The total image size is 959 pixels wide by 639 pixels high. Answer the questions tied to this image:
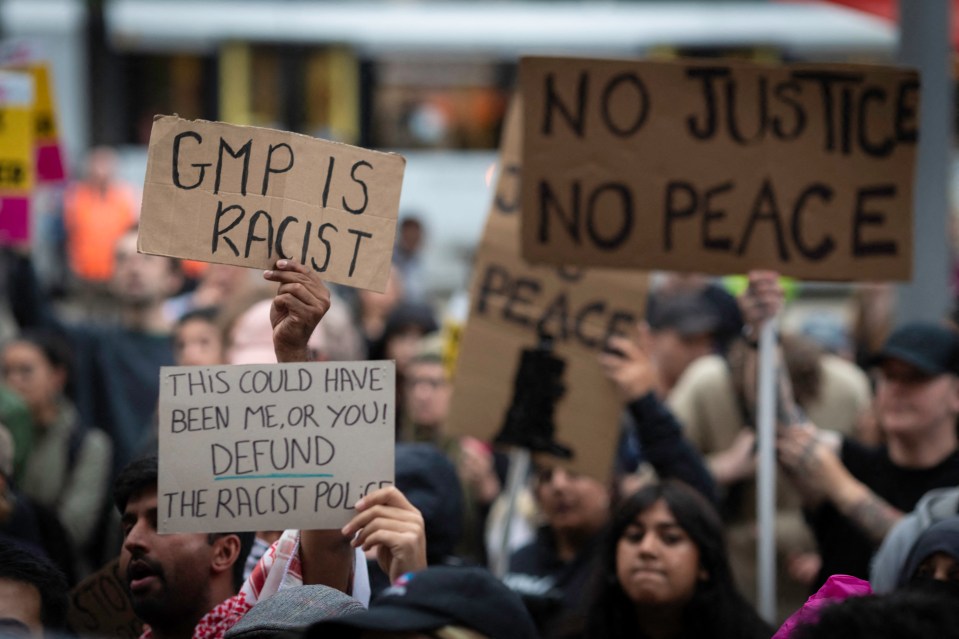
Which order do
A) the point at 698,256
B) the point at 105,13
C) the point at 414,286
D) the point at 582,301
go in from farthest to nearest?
the point at 105,13 < the point at 414,286 < the point at 582,301 < the point at 698,256

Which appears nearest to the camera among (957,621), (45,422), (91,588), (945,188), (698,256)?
(957,621)

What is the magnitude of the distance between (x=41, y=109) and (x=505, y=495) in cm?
340

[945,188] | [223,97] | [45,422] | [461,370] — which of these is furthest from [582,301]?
[223,97]

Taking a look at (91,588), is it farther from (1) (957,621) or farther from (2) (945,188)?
(2) (945,188)

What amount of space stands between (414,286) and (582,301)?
9.30m

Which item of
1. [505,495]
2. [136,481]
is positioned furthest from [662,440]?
[136,481]

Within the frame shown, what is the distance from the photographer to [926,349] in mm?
4871

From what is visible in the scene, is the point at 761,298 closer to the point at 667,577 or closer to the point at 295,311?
the point at 667,577

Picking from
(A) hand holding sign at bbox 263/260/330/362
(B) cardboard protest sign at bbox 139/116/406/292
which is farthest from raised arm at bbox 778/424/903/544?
(A) hand holding sign at bbox 263/260/330/362

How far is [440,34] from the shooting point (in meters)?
20.3

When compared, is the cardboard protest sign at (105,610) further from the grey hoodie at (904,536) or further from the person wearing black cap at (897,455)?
the person wearing black cap at (897,455)

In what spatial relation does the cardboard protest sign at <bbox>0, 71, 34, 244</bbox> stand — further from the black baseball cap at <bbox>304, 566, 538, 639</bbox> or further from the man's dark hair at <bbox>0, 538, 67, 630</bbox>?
the black baseball cap at <bbox>304, 566, 538, 639</bbox>

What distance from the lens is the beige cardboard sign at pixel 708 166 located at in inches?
197

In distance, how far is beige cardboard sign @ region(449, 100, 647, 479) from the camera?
5.25 metres
